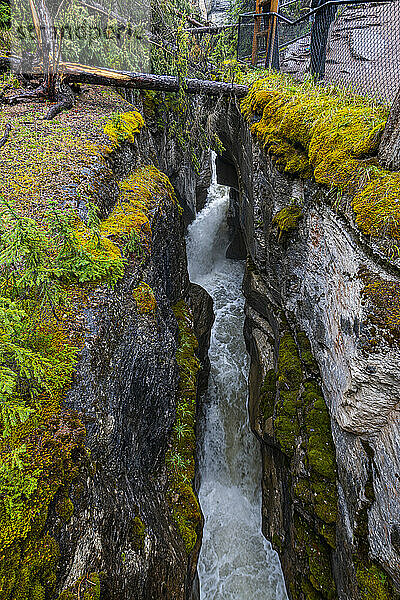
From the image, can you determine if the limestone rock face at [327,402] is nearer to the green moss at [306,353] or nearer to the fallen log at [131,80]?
the green moss at [306,353]

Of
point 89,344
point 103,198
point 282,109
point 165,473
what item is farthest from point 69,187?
point 165,473

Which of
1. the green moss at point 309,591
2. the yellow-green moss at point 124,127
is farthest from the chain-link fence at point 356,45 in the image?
the green moss at point 309,591

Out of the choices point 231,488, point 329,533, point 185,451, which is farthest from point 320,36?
point 231,488

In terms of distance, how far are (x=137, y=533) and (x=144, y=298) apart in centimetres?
294

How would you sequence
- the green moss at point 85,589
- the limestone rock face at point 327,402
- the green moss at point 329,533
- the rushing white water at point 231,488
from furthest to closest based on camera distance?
1. the rushing white water at point 231,488
2. the green moss at point 329,533
3. the limestone rock face at point 327,402
4. the green moss at point 85,589

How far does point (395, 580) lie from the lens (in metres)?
3.37

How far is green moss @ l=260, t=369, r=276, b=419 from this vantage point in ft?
21.1

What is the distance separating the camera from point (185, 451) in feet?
18.0

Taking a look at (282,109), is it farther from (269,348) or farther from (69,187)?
(269,348)

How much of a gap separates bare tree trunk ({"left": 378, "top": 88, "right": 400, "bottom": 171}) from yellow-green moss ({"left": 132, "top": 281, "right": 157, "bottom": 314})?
140 inches

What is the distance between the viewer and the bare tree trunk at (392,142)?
3.53 metres

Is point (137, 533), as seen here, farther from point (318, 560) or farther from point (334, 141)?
point (334, 141)

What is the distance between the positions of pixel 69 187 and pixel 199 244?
9.27 meters

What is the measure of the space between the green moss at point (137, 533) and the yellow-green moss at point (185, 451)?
109cm
